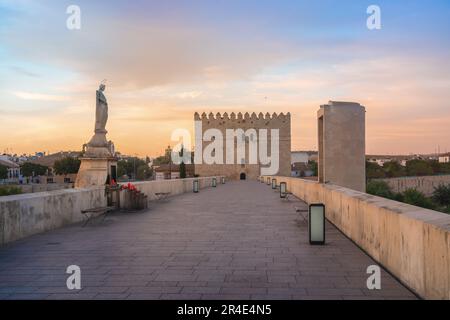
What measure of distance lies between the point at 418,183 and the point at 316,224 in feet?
194

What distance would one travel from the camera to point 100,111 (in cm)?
1408

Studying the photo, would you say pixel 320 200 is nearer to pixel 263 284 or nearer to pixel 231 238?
pixel 231 238

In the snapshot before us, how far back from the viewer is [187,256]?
575cm

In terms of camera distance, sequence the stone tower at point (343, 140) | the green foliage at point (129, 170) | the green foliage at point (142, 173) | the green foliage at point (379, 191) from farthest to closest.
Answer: the green foliage at point (142, 173), the green foliage at point (129, 170), the green foliage at point (379, 191), the stone tower at point (343, 140)

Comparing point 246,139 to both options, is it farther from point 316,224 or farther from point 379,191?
point 316,224

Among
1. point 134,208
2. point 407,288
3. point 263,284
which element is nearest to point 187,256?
point 263,284

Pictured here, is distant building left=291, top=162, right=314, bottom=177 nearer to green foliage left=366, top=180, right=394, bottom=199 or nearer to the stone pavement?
green foliage left=366, top=180, right=394, bottom=199

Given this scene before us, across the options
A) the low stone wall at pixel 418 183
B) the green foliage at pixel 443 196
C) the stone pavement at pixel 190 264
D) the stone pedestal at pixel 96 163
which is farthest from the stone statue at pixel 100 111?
the low stone wall at pixel 418 183

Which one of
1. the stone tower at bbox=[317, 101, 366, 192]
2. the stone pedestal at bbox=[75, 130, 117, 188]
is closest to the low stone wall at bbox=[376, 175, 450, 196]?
the stone pedestal at bbox=[75, 130, 117, 188]

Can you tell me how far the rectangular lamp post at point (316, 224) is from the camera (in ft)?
21.5

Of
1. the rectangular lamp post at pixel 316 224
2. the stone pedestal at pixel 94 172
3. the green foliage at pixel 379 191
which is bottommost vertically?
the green foliage at pixel 379 191

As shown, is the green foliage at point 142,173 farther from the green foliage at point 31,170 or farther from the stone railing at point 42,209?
the stone railing at point 42,209

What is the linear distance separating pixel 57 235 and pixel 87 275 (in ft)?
10.1

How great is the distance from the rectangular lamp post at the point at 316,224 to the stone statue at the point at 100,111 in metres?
9.10
